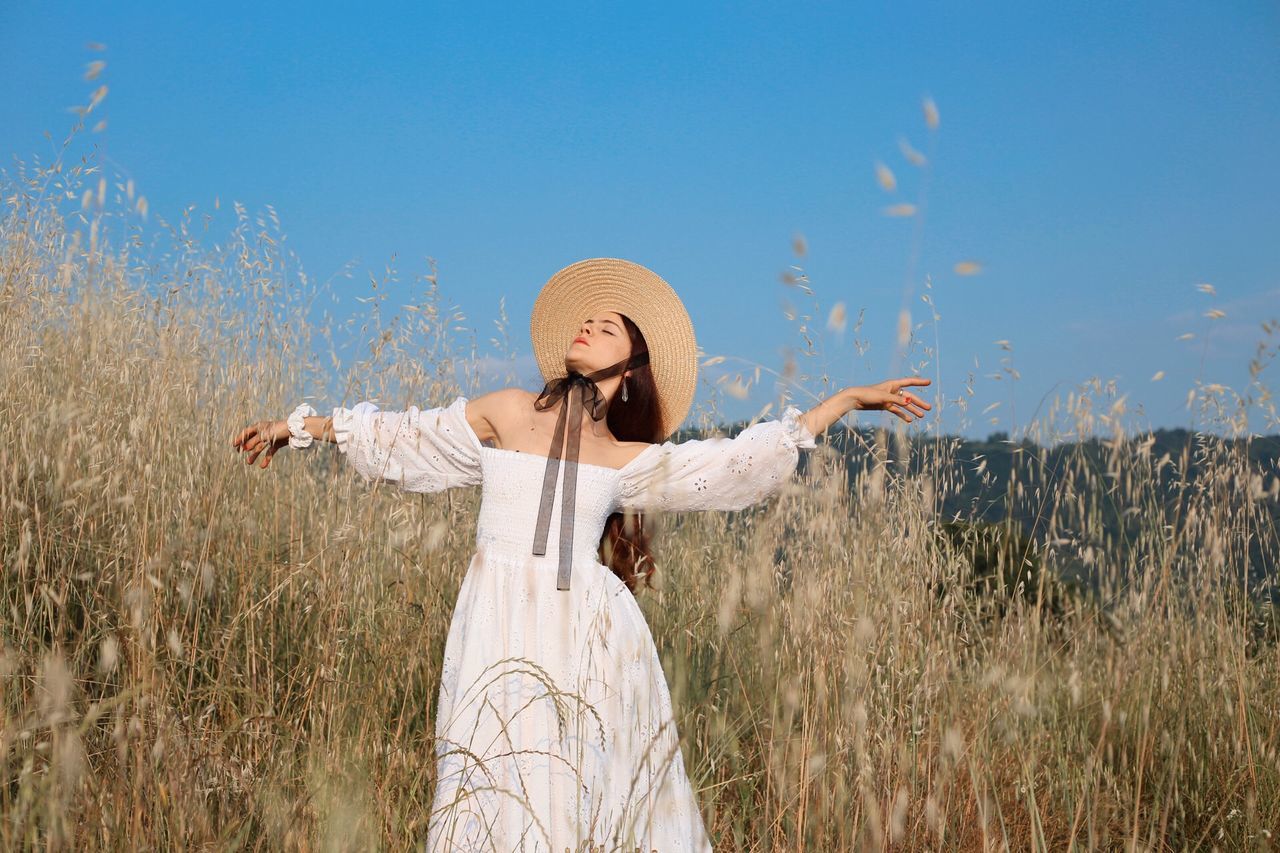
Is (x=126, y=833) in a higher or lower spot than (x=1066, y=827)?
higher

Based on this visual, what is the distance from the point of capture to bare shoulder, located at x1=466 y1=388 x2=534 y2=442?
2.63 m

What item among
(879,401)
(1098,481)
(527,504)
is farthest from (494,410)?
(1098,481)

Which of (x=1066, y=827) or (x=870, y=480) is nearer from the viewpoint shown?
(x=870, y=480)

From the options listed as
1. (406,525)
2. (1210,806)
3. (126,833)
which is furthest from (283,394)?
(1210,806)

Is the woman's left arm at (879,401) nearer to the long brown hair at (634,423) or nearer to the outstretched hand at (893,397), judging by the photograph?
the outstretched hand at (893,397)

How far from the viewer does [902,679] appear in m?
2.30

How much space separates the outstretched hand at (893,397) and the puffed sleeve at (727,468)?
0.63 feet

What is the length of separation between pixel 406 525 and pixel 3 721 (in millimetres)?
1034

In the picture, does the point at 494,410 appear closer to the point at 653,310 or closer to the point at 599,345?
the point at 599,345

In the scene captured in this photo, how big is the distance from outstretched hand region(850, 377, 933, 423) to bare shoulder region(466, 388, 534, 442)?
86cm

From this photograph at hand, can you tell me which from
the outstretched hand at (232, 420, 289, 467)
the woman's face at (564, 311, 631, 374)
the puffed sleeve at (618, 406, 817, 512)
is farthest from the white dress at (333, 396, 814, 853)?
the woman's face at (564, 311, 631, 374)

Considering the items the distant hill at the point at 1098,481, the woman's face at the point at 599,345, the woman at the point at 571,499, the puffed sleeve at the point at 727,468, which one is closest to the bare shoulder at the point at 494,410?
the woman at the point at 571,499

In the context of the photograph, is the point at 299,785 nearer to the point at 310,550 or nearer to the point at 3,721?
the point at 3,721

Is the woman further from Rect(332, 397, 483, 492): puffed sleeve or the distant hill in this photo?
the distant hill
